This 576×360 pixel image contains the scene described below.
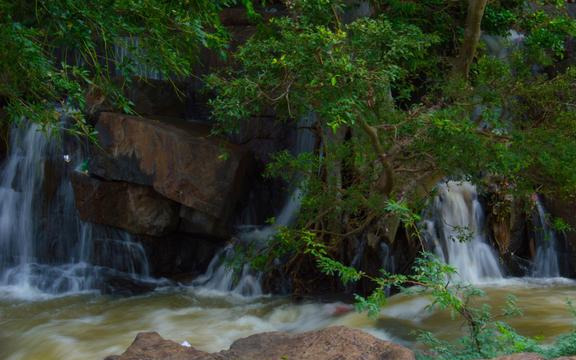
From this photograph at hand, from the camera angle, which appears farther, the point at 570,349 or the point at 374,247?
the point at 374,247

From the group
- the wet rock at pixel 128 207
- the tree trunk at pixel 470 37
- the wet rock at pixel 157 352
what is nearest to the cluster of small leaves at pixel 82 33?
the wet rock at pixel 157 352

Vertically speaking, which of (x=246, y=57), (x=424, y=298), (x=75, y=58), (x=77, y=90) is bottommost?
(x=424, y=298)

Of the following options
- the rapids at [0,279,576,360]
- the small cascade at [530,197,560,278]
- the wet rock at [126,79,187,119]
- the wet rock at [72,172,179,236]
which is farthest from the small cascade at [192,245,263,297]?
the small cascade at [530,197,560,278]

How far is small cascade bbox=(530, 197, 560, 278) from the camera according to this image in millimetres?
9391

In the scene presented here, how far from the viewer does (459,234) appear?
8938 mm

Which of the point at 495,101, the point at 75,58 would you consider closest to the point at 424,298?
the point at 495,101

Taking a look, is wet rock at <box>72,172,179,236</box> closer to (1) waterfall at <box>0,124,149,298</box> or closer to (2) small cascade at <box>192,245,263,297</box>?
(1) waterfall at <box>0,124,149,298</box>

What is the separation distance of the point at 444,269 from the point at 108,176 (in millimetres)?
6362

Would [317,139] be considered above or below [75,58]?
below

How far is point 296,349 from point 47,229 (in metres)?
7.55

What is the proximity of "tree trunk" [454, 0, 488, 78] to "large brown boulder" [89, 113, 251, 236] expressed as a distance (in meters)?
3.28

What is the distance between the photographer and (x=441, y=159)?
21.6 ft

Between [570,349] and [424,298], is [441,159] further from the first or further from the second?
[570,349]

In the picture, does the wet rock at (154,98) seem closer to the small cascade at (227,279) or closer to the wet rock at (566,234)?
the small cascade at (227,279)
